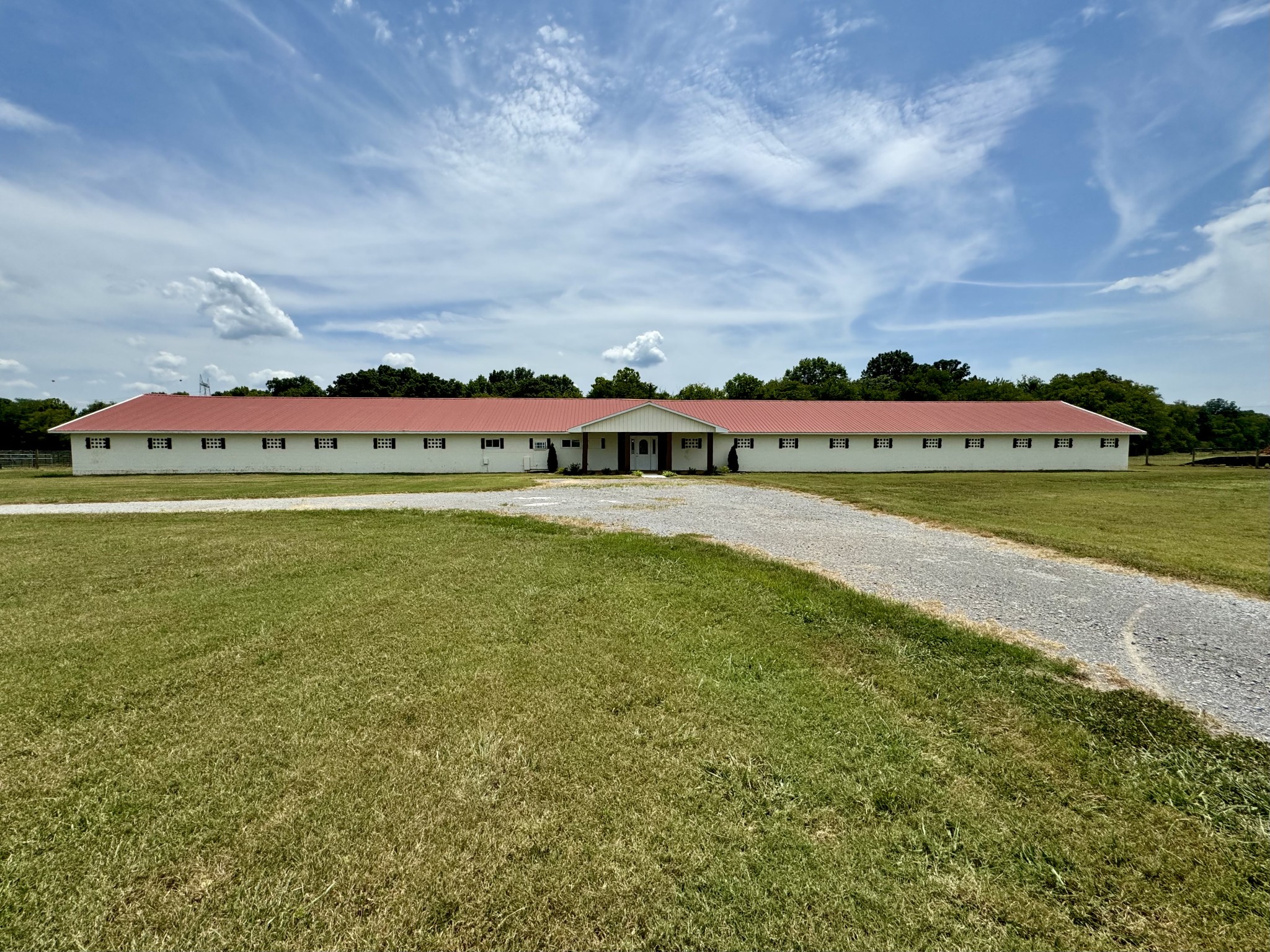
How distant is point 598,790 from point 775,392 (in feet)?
209

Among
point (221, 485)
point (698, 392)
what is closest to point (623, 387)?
point (698, 392)

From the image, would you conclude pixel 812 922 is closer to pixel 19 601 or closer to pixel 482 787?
pixel 482 787

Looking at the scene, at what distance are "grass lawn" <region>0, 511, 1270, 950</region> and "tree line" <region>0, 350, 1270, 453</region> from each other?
2000 inches

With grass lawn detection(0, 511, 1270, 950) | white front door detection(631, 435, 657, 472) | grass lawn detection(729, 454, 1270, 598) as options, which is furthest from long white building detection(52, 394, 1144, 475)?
grass lawn detection(0, 511, 1270, 950)

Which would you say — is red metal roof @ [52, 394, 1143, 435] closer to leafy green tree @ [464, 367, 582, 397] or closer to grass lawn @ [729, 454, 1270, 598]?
grass lawn @ [729, 454, 1270, 598]

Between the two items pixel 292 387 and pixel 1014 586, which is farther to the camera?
pixel 292 387

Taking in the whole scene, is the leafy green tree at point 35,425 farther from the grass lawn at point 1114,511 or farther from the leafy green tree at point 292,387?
the grass lawn at point 1114,511

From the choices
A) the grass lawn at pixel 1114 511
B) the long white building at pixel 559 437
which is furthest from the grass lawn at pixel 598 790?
the long white building at pixel 559 437

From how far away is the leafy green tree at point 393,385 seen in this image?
207 ft

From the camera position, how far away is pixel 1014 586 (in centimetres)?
693

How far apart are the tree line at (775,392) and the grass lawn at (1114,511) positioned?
33.4m

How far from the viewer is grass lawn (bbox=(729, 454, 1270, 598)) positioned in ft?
27.7

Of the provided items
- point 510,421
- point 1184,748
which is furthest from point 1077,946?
point 510,421

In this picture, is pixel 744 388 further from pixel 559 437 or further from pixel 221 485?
pixel 221 485
